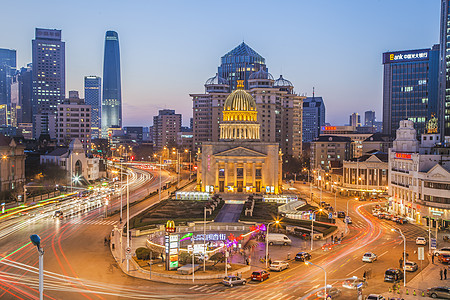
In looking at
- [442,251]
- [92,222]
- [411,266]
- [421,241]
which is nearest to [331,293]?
[411,266]

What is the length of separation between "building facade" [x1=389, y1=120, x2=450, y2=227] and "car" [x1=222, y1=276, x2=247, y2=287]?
43.7m

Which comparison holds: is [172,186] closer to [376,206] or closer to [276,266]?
[376,206]

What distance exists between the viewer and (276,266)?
59156 millimetres

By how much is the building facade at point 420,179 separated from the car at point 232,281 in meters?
43.7

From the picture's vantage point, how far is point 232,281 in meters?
52.7

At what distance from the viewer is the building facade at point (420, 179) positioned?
93.1m

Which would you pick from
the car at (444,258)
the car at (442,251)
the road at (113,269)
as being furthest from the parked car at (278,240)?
the car at (444,258)

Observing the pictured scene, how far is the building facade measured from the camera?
305 feet

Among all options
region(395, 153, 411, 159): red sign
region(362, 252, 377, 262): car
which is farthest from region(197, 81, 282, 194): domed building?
region(362, 252, 377, 262): car

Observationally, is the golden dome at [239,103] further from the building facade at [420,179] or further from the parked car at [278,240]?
the parked car at [278,240]

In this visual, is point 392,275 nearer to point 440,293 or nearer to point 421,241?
point 440,293

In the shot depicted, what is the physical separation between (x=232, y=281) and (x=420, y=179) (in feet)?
205

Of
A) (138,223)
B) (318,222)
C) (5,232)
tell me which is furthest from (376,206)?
(5,232)

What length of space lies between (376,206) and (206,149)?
5342 centimetres
